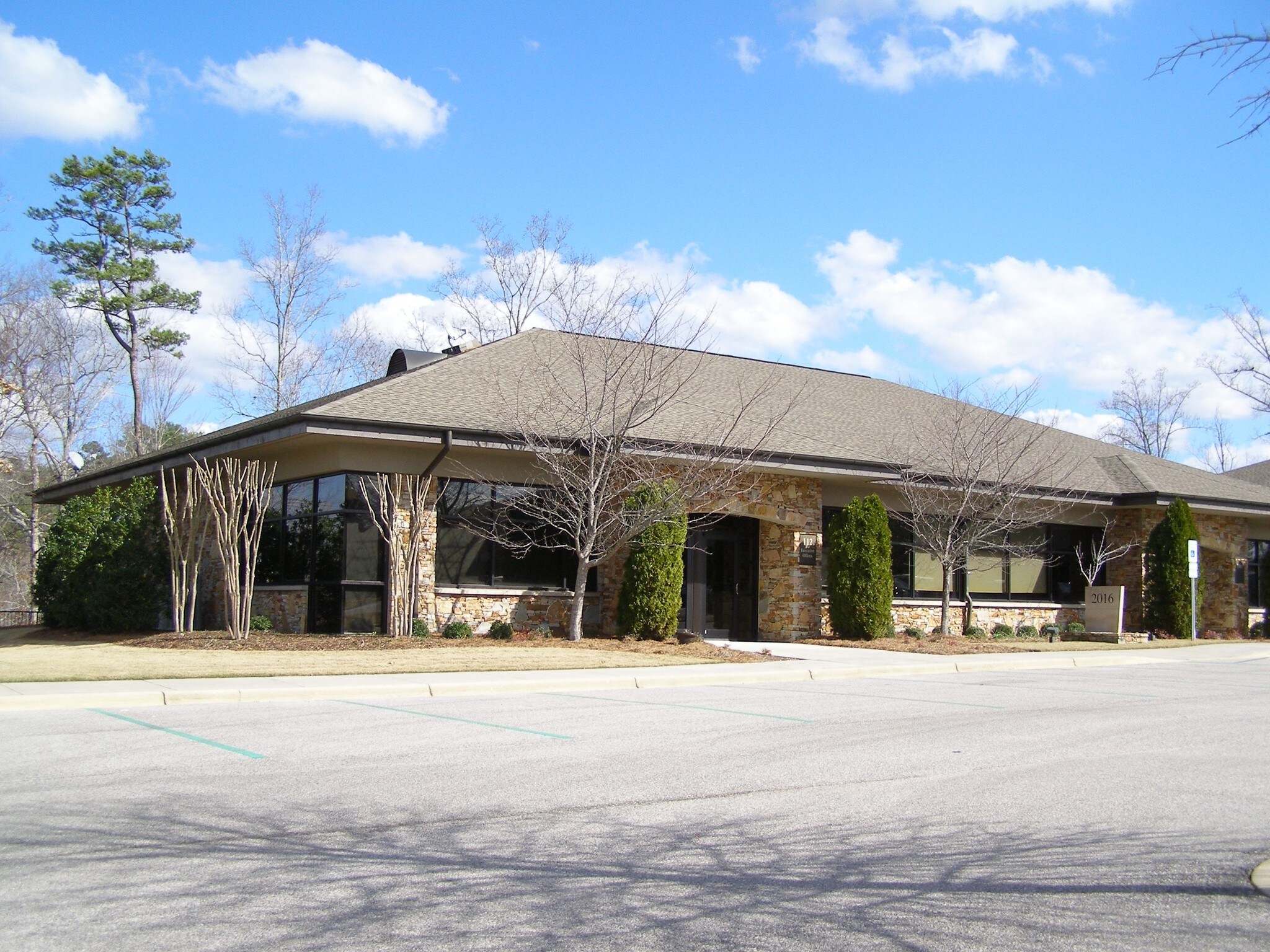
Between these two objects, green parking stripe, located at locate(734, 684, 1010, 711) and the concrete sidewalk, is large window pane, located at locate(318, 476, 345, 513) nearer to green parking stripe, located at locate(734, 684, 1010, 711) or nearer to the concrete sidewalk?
the concrete sidewalk

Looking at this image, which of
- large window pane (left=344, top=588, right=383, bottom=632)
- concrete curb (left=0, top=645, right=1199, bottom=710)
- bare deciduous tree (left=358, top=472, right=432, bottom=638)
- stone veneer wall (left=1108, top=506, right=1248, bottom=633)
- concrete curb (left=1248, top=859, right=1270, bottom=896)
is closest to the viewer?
concrete curb (left=1248, top=859, right=1270, bottom=896)

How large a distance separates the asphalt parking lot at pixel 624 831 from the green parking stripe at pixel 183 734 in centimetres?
5

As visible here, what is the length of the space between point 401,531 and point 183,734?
9.23 m

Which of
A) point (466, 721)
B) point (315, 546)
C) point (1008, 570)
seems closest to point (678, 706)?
point (466, 721)

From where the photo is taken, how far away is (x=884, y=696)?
1348 centimetres

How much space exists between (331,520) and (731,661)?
7.39m

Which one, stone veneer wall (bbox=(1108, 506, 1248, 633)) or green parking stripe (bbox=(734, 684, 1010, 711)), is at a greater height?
stone veneer wall (bbox=(1108, 506, 1248, 633))

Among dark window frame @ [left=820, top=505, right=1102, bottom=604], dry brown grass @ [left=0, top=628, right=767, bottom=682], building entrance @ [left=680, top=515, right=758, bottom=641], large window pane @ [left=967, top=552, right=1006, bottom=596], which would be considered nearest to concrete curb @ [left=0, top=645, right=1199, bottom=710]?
dry brown grass @ [left=0, top=628, right=767, bottom=682]

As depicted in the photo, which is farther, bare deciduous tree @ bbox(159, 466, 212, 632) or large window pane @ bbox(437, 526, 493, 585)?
bare deciduous tree @ bbox(159, 466, 212, 632)

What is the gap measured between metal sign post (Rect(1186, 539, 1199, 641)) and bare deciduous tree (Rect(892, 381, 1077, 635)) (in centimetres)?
262

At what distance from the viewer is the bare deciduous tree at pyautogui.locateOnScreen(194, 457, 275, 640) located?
62.3ft

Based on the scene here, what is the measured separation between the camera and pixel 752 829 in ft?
21.2

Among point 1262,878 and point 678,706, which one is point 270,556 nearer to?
point 678,706

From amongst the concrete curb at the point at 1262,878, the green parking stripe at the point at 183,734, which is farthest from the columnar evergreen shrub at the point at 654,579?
the concrete curb at the point at 1262,878
